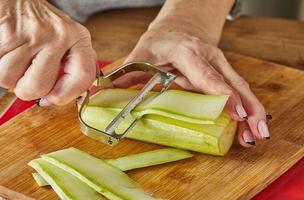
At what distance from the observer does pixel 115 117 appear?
1.66 meters

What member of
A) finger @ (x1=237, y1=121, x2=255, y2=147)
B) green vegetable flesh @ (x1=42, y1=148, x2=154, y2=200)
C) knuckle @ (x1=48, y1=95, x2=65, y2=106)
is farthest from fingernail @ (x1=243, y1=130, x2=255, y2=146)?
knuckle @ (x1=48, y1=95, x2=65, y2=106)

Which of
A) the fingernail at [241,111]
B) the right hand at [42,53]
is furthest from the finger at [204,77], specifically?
the right hand at [42,53]

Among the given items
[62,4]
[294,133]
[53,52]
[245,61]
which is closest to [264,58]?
[245,61]

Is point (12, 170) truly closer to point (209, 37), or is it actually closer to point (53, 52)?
point (53, 52)

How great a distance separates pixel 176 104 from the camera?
1.68 m

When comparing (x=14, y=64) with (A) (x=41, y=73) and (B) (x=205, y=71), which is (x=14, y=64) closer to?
(A) (x=41, y=73)

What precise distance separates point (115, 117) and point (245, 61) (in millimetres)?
520

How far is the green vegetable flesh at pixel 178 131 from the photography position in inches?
63.9

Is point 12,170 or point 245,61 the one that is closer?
point 12,170

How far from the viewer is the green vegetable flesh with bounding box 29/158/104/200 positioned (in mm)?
1491

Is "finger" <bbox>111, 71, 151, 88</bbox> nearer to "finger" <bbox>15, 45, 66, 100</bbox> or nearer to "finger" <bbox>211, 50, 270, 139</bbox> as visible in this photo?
"finger" <bbox>211, 50, 270, 139</bbox>

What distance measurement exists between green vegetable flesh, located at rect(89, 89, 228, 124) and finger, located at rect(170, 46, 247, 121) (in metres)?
0.04

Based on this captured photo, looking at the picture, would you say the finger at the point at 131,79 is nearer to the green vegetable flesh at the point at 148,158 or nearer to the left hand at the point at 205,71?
the left hand at the point at 205,71

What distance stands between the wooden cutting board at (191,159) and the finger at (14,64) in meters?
0.21
